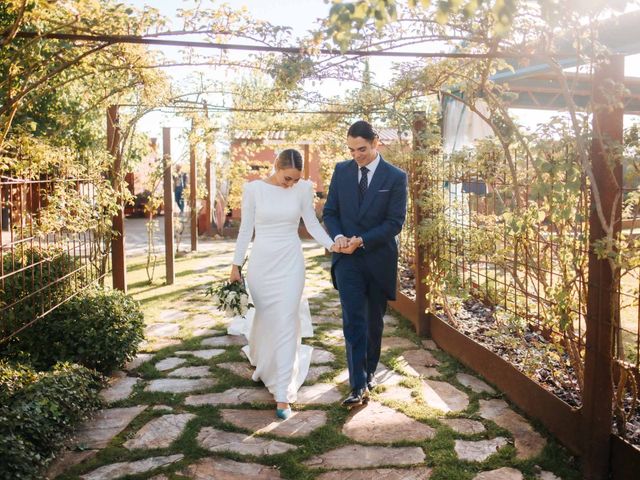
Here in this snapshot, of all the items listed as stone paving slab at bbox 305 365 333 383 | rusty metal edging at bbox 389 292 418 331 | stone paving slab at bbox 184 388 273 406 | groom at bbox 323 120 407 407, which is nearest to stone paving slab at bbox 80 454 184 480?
stone paving slab at bbox 184 388 273 406

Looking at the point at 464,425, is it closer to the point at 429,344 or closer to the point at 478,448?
the point at 478,448

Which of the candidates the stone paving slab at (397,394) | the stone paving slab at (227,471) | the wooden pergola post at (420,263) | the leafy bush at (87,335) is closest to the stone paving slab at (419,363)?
the stone paving slab at (397,394)

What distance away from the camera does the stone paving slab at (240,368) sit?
17.0 feet

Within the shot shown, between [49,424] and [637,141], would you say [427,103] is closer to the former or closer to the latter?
[637,141]

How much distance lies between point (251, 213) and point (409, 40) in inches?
64.7

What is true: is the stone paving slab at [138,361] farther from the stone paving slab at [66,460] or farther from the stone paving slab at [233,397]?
the stone paving slab at [66,460]

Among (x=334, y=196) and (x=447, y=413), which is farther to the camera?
(x=334, y=196)

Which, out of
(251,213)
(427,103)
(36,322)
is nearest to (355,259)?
(251,213)

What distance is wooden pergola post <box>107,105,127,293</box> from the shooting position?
7207mm

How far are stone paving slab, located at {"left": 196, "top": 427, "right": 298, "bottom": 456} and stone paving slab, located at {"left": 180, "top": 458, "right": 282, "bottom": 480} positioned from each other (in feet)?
0.49

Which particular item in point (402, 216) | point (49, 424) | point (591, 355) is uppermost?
point (402, 216)

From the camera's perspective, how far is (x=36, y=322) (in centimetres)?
511

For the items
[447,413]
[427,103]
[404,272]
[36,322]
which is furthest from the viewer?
[404,272]

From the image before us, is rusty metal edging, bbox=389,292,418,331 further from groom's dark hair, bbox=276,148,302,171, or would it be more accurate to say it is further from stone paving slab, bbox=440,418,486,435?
groom's dark hair, bbox=276,148,302,171
